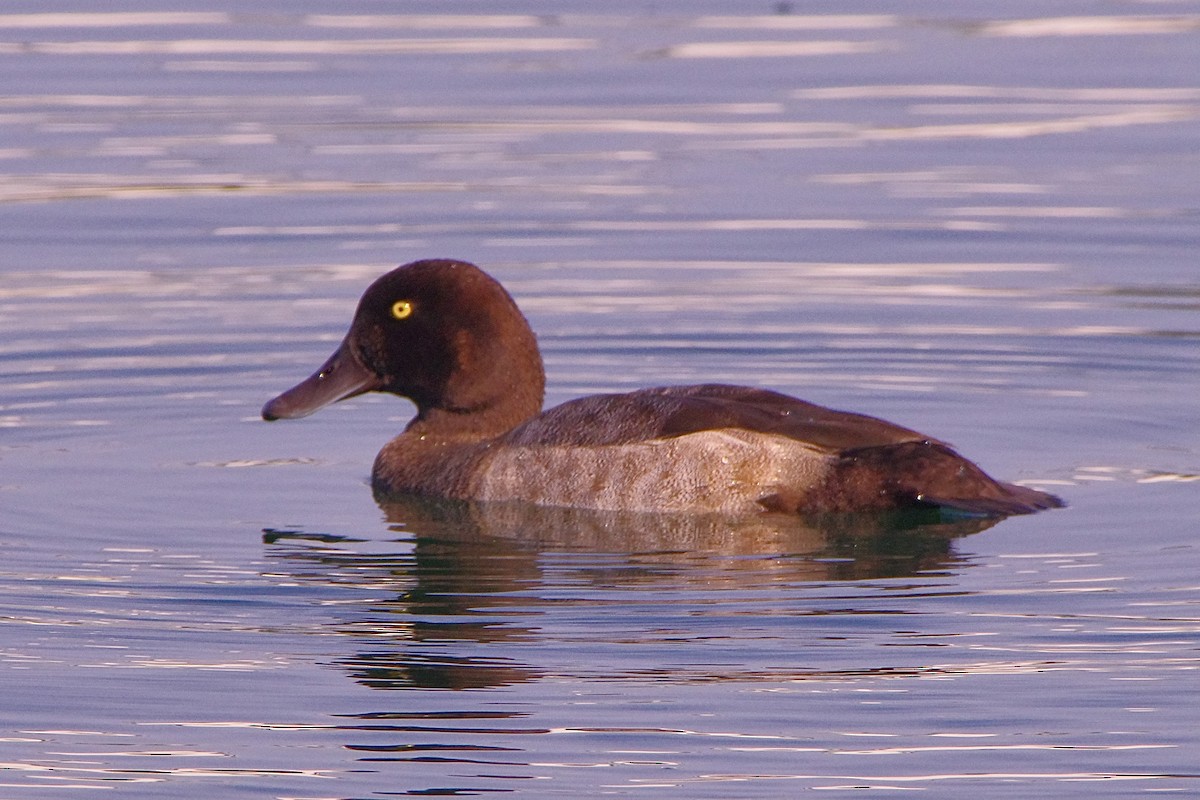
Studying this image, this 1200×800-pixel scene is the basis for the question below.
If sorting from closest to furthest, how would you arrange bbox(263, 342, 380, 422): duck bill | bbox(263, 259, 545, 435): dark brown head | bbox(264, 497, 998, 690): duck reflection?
bbox(264, 497, 998, 690): duck reflection
bbox(263, 259, 545, 435): dark brown head
bbox(263, 342, 380, 422): duck bill

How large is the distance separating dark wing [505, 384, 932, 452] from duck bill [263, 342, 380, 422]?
1078 mm

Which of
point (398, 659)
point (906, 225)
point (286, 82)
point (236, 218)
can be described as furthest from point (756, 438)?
point (286, 82)

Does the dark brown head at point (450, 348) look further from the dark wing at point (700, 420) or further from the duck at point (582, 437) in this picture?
the dark wing at point (700, 420)

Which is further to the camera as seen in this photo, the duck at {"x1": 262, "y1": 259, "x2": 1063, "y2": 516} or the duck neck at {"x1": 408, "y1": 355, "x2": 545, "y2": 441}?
the duck neck at {"x1": 408, "y1": 355, "x2": 545, "y2": 441}

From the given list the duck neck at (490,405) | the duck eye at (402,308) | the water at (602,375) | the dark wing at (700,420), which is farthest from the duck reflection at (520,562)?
the duck eye at (402,308)

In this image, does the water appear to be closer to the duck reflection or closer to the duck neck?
the duck reflection

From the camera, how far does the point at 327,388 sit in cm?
1029

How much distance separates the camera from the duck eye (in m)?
10.1

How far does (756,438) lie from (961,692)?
2.33 m

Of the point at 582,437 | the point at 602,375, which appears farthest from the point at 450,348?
the point at 602,375

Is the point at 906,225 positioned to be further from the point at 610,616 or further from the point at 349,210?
the point at 610,616

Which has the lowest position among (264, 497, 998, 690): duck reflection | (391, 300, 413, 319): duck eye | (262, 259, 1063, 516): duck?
(264, 497, 998, 690): duck reflection

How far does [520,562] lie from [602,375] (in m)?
3.39

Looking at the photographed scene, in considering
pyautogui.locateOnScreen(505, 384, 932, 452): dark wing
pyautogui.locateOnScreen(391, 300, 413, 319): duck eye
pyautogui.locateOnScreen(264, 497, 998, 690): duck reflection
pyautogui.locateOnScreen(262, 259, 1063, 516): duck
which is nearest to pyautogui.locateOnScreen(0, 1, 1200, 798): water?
pyautogui.locateOnScreen(264, 497, 998, 690): duck reflection
